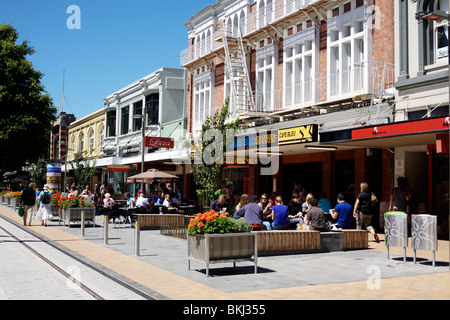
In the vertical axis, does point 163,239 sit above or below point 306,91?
below

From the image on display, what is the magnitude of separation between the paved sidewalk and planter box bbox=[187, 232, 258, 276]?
0.31 metres

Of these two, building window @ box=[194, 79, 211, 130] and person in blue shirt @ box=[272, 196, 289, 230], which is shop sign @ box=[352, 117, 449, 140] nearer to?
person in blue shirt @ box=[272, 196, 289, 230]

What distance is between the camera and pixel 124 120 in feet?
141

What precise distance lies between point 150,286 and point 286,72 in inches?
648

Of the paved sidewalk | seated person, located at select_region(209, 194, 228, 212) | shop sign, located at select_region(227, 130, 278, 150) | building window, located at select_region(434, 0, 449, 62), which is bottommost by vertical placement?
the paved sidewalk

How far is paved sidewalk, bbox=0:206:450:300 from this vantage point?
7.67 metres

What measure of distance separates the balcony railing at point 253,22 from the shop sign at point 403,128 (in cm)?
765

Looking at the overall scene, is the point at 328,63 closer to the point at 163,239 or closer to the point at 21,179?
the point at 163,239

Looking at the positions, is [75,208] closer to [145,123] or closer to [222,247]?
[222,247]

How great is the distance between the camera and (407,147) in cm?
1702

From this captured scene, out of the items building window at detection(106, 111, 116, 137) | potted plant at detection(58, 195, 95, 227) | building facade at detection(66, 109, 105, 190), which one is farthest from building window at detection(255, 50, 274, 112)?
building facade at detection(66, 109, 105, 190)

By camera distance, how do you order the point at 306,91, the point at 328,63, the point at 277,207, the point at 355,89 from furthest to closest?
the point at 306,91 → the point at 328,63 → the point at 355,89 → the point at 277,207
